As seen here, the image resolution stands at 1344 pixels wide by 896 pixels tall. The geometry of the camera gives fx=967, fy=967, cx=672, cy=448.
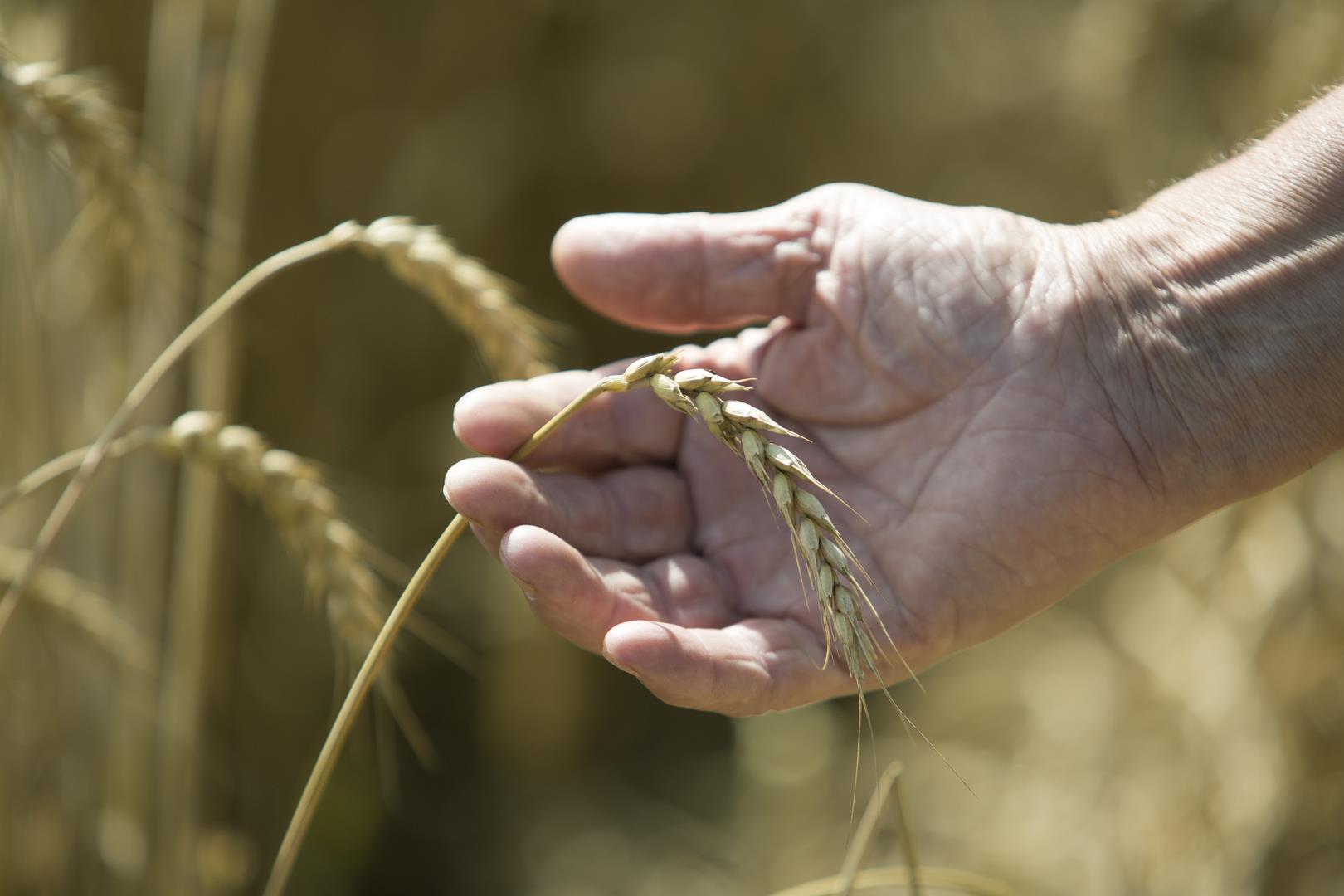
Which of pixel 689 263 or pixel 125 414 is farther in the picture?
pixel 689 263

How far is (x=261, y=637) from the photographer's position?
232cm

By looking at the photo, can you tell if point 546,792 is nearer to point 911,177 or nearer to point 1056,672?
point 1056,672

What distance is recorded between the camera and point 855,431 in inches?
44.2

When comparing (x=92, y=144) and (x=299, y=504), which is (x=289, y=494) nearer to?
(x=299, y=504)

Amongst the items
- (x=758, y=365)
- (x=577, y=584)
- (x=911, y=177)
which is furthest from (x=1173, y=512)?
(x=911, y=177)

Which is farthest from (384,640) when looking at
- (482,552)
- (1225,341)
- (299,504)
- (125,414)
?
(482,552)

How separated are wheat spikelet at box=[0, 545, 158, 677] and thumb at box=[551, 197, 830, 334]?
0.68 metres

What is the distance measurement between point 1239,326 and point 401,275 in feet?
2.89

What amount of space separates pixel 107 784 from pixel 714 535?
98 centimetres

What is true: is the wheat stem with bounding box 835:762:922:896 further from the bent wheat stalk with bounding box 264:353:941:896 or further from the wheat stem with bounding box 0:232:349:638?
the wheat stem with bounding box 0:232:349:638

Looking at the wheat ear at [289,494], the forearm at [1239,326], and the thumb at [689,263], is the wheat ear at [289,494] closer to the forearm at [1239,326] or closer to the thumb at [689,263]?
the thumb at [689,263]

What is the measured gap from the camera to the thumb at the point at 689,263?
44.1 inches

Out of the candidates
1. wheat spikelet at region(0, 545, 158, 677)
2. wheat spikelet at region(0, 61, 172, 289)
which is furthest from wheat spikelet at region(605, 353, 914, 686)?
wheat spikelet at region(0, 545, 158, 677)

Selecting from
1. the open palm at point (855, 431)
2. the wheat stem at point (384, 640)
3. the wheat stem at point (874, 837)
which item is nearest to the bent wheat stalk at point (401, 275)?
the open palm at point (855, 431)
